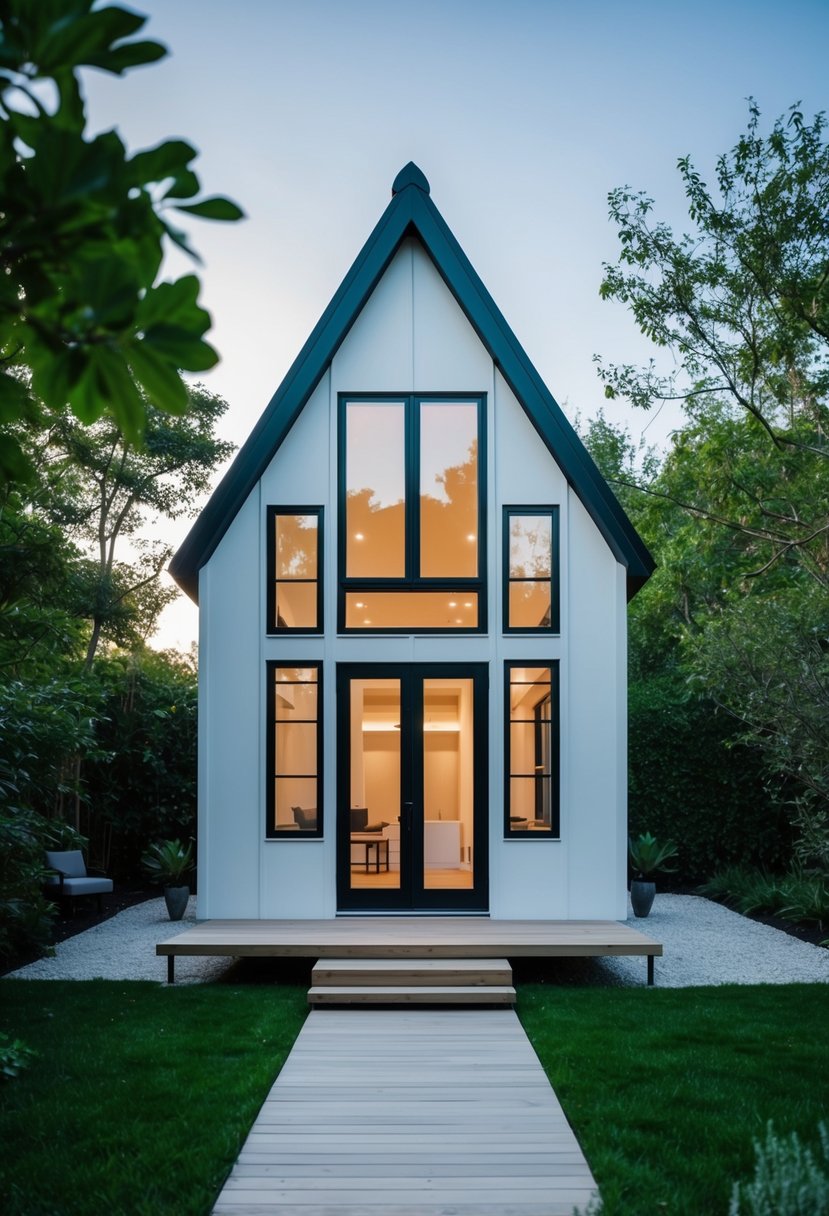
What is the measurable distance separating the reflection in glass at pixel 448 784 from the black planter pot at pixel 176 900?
2.86 metres

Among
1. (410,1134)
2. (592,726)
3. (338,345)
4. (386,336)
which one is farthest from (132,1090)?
(386,336)

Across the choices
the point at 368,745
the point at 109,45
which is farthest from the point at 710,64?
the point at 109,45

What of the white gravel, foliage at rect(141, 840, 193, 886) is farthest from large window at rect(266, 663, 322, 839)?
foliage at rect(141, 840, 193, 886)

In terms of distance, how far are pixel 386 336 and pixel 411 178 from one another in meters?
1.52

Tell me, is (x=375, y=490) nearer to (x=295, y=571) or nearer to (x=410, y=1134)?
(x=295, y=571)

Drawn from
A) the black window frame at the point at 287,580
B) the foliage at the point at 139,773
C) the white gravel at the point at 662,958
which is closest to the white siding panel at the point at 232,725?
the black window frame at the point at 287,580

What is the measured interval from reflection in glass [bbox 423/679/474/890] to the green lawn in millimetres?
1940

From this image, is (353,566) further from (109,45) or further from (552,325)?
(552,325)

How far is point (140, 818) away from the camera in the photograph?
13.4m

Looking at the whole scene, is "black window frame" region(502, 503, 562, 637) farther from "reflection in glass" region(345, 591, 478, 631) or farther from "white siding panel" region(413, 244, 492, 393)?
"white siding panel" region(413, 244, 492, 393)

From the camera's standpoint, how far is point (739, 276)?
1022 cm

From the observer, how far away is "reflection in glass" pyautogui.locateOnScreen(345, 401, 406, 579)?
384 inches

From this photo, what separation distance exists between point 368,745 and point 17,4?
8.62 meters

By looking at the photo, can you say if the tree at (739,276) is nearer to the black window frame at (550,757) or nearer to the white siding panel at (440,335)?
the white siding panel at (440,335)
